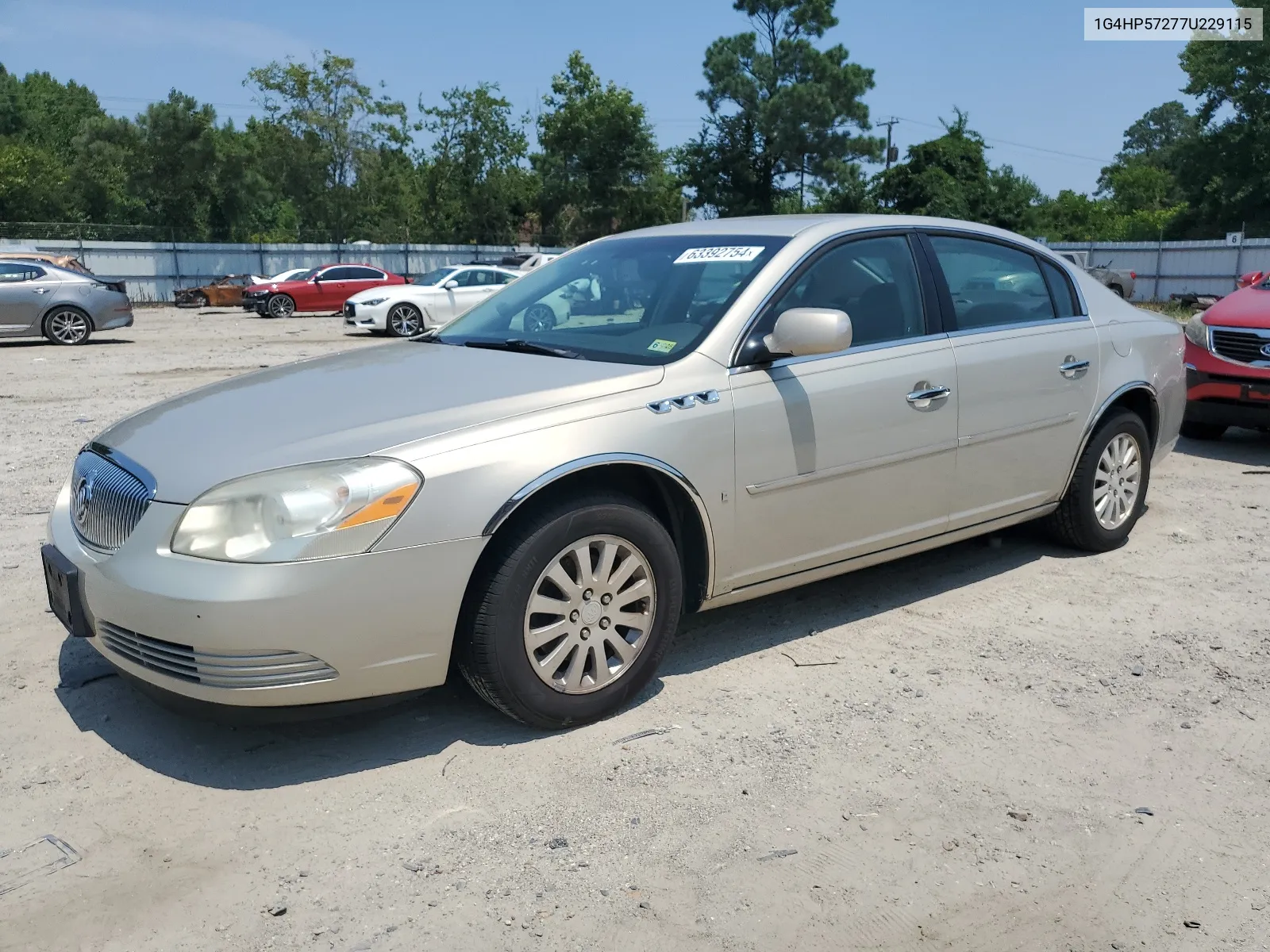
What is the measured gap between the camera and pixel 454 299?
76.8ft

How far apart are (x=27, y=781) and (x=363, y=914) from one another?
4.29ft

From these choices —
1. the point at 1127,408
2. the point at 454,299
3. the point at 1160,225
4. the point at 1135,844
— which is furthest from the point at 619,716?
the point at 1160,225

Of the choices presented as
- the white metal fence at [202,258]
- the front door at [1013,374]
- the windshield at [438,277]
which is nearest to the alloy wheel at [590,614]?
the front door at [1013,374]

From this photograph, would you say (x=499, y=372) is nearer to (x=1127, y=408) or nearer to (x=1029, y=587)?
(x=1029, y=587)

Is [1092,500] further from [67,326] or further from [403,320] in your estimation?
[403,320]

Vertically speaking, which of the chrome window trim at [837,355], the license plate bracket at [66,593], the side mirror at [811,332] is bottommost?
the license plate bracket at [66,593]

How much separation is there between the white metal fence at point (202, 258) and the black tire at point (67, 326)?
59.7 feet

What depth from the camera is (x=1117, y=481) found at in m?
5.50

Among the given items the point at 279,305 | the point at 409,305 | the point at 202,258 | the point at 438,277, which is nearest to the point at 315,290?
the point at 279,305

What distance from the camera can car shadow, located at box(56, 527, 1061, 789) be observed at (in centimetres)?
338

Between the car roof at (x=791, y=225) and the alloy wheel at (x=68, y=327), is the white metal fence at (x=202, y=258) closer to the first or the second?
the alloy wheel at (x=68, y=327)

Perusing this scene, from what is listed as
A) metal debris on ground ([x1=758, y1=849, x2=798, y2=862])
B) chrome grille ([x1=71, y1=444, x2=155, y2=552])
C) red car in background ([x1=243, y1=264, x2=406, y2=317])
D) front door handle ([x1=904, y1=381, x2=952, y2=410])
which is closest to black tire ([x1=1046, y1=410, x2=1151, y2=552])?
front door handle ([x1=904, y1=381, x2=952, y2=410])

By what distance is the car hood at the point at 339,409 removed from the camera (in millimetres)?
3225

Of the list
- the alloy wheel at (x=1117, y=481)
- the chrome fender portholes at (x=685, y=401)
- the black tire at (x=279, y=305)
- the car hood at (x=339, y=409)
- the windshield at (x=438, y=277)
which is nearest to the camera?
the car hood at (x=339, y=409)
